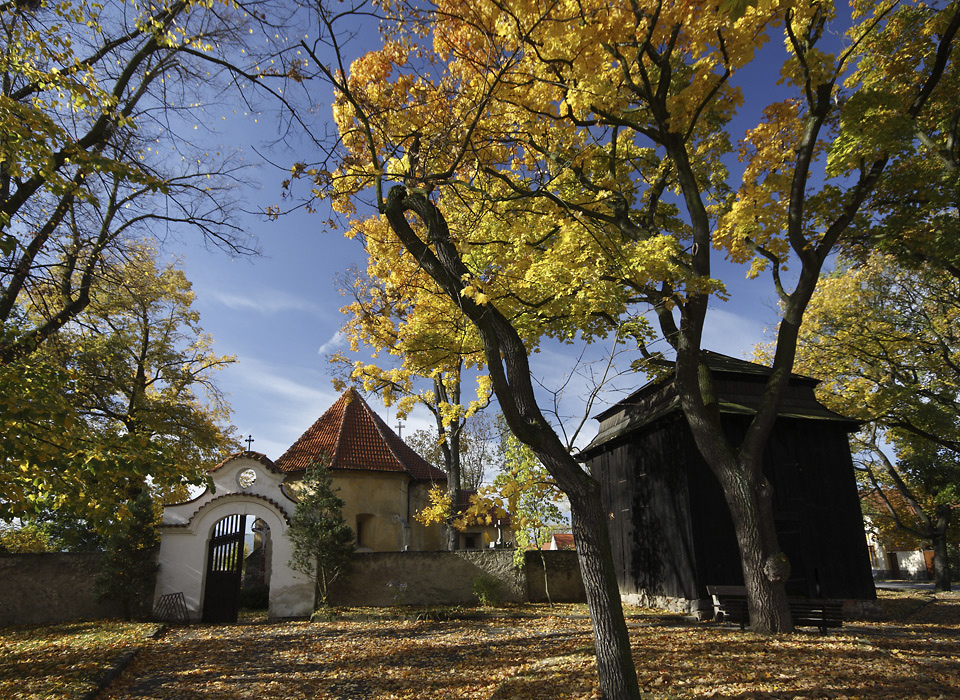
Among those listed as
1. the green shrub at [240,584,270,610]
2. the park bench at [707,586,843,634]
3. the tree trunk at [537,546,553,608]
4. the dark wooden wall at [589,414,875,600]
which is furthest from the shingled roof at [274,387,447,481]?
the park bench at [707,586,843,634]

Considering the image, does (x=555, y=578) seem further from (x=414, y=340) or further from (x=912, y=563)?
(x=912, y=563)

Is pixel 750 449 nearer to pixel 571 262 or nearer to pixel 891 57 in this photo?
pixel 571 262

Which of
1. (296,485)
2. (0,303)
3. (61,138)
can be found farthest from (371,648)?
(296,485)

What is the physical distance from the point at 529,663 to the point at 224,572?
32.4ft

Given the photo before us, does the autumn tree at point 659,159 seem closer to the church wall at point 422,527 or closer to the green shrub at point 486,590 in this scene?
the green shrub at point 486,590

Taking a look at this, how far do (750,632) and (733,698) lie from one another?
13.8 feet

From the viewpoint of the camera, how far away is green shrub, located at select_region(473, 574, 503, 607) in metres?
16.1

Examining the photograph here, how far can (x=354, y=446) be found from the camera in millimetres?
23297

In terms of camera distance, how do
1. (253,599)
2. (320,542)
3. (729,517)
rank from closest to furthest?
(729,517) < (320,542) < (253,599)

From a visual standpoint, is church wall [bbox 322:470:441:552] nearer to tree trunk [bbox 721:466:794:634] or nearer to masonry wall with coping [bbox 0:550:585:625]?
masonry wall with coping [bbox 0:550:585:625]

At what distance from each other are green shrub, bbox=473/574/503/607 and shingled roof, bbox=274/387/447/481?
7.00 m

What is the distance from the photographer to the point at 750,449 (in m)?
10.1

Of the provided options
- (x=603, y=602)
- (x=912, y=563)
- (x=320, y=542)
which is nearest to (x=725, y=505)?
(x=603, y=602)

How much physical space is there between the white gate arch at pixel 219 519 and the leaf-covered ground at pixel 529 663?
2.04 meters
